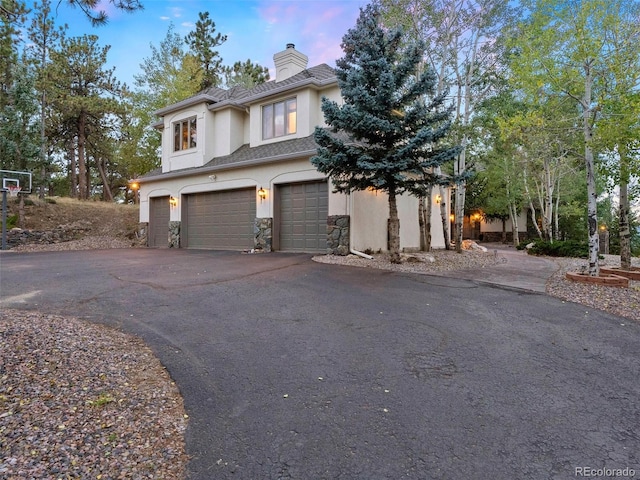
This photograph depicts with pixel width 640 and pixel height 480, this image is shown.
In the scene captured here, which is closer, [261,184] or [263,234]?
[263,234]

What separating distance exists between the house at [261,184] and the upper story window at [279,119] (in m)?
0.04

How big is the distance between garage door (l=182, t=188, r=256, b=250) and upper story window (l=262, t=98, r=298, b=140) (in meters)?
2.38

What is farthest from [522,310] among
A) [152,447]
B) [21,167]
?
[21,167]

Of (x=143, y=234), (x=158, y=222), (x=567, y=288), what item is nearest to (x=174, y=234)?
(x=158, y=222)

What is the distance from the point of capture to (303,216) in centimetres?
1145

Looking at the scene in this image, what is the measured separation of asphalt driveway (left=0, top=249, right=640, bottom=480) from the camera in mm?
1941

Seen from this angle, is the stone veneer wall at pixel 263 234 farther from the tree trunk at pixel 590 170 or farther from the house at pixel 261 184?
the tree trunk at pixel 590 170

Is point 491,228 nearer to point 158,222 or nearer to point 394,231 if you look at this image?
point 394,231

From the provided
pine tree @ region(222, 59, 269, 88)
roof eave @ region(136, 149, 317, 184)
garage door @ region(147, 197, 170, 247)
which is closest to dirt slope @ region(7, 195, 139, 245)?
garage door @ region(147, 197, 170, 247)

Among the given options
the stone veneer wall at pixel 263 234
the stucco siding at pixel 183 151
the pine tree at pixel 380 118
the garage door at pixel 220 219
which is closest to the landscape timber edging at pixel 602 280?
the pine tree at pixel 380 118

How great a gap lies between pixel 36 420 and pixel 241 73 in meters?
28.0

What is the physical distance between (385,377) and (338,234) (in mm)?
7594

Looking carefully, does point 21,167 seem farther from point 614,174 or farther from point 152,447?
point 614,174

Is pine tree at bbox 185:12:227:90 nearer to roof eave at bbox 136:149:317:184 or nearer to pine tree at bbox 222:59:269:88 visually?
pine tree at bbox 222:59:269:88
